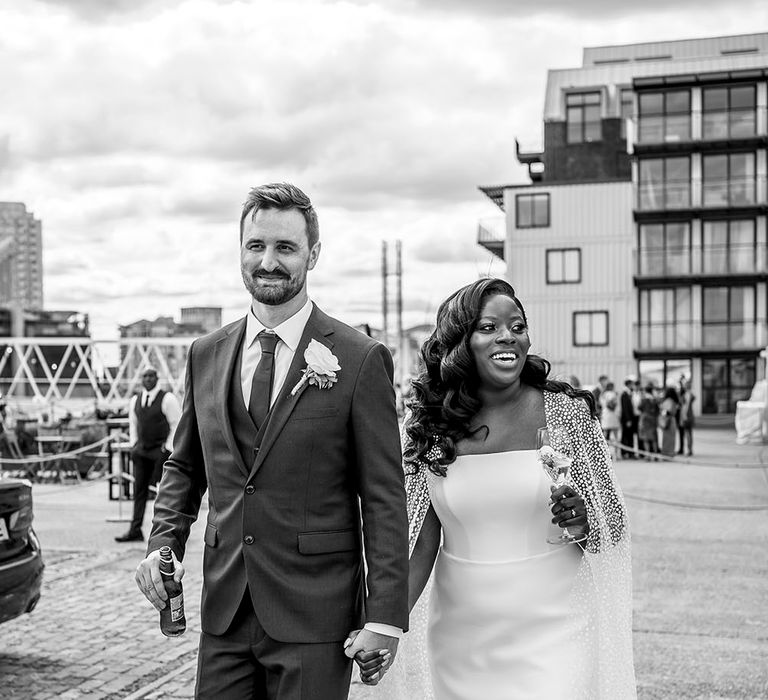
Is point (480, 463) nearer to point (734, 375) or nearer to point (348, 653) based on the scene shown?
point (348, 653)

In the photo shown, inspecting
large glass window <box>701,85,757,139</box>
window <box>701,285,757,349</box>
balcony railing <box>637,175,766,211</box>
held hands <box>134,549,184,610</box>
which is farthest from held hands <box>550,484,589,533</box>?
large glass window <box>701,85,757,139</box>

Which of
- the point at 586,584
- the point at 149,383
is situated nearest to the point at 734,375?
the point at 149,383

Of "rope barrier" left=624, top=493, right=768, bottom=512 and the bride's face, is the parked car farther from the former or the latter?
"rope barrier" left=624, top=493, right=768, bottom=512

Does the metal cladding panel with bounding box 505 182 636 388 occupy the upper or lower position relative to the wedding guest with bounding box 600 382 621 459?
upper

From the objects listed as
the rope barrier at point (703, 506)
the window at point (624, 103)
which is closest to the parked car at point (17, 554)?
the rope barrier at point (703, 506)

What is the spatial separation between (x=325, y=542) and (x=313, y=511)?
10cm

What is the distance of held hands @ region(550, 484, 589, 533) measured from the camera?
11.9ft

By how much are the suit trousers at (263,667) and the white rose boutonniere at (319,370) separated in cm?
63

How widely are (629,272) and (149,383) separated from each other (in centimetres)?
3791

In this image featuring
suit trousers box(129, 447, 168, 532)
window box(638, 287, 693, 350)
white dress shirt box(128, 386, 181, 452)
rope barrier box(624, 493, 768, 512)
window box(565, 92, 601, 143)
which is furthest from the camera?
window box(565, 92, 601, 143)

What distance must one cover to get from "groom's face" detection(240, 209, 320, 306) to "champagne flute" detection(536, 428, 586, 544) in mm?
1072

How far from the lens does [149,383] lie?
40.8ft

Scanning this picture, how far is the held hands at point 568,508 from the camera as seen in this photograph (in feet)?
11.9

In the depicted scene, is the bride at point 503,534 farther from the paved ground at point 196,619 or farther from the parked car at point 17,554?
the parked car at point 17,554
